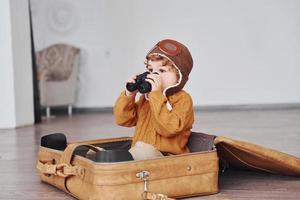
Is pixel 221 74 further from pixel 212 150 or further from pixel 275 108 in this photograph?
pixel 212 150

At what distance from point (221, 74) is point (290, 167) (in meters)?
5.82

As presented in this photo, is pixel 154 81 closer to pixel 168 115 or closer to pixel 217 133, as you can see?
pixel 168 115

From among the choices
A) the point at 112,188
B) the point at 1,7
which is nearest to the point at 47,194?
the point at 112,188

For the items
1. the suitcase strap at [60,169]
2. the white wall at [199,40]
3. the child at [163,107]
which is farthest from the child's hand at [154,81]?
the white wall at [199,40]

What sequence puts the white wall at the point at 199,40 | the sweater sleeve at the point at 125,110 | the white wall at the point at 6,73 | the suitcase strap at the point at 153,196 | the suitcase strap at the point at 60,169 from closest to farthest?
the suitcase strap at the point at 153,196
the suitcase strap at the point at 60,169
the sweater sleeve at the point at 125,110
the white wall at the point at 6,73
the white wall at the point at 199,40

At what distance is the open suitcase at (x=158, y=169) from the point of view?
2.04 meters

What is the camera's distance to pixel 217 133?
16.1 ft

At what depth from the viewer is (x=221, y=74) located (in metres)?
8.27

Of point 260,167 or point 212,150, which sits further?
point 260,167

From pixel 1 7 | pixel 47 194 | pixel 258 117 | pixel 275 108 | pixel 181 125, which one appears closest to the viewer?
pixel 181 125

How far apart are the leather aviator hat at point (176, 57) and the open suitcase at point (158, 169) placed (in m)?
0.28

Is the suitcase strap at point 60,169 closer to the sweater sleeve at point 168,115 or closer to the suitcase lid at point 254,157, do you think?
the sweater sleeve at point 168,115

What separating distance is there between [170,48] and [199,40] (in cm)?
599

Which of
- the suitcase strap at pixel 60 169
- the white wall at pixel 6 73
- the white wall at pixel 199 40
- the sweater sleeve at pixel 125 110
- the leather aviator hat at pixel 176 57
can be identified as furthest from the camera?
the white wall at pixel 199 40
